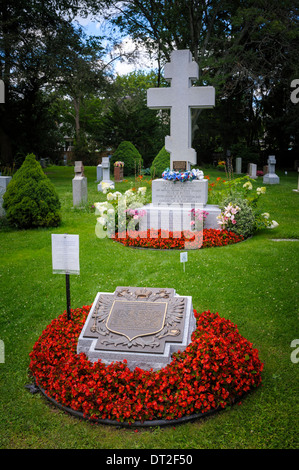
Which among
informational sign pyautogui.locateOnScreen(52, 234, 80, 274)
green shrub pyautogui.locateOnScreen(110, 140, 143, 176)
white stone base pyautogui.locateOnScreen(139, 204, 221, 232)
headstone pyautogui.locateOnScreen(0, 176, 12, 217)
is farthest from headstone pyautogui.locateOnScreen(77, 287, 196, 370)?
green shrub pyautogui.locateOnScreen(110, 140, 143, 176)

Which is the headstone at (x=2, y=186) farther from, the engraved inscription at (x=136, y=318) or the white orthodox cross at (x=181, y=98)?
the engraved inscription at (x=136, y=318)

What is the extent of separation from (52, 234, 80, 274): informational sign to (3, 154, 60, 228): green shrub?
6401 millimetres

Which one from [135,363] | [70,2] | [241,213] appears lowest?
[135,363]

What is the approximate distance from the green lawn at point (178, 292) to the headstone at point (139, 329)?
25.9 inches

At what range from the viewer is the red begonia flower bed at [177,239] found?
340 inches

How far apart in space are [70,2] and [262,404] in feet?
85.5

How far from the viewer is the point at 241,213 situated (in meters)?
9.25

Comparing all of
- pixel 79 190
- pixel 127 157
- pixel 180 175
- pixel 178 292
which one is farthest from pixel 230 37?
pixel 178 292

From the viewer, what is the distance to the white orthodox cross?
9.98 m

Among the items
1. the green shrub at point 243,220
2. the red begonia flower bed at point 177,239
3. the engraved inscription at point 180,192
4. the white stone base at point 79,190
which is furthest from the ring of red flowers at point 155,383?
the white stone base at point 79,190

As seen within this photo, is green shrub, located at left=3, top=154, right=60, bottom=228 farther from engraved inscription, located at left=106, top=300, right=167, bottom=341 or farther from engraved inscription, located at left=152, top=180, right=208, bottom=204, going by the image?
engraved inscription, located at left=106, top=300, right=167, bottom=341

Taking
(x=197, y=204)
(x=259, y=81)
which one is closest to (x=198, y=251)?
(x=197, y=204)

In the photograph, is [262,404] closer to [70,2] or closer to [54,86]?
[54,86]

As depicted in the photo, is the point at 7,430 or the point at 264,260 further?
the point at 264,260
